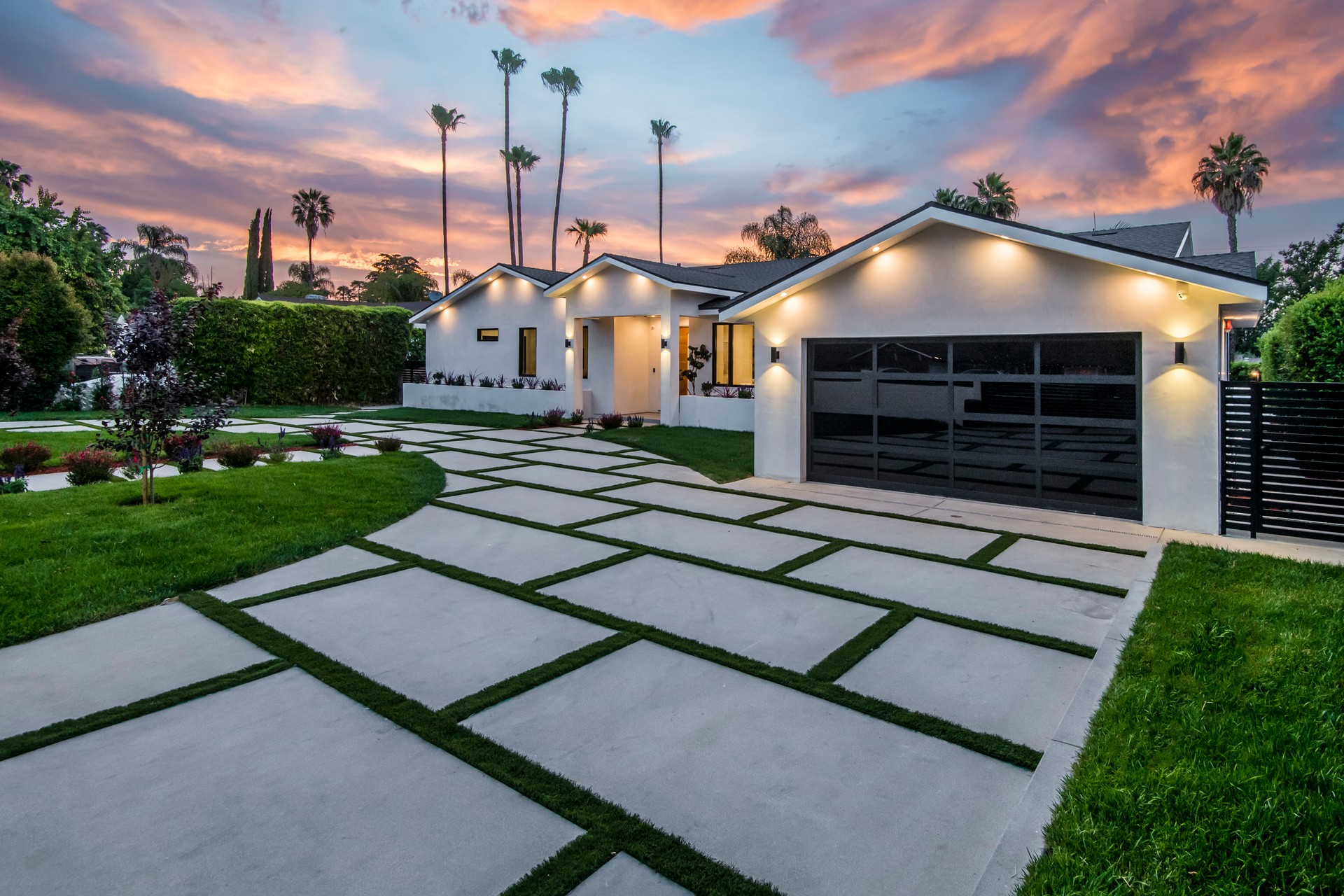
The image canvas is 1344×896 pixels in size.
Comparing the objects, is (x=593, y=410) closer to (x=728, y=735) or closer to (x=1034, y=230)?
(x=1034, y=230)

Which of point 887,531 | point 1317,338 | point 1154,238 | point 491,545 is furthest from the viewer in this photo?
point 1154,238

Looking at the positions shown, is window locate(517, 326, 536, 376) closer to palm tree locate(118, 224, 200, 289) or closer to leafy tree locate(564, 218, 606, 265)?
leafy tree locate(564, 218, 606, 265)

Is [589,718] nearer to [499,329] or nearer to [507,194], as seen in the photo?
[499,329]

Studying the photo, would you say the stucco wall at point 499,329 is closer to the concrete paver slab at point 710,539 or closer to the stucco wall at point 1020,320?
the stucco wall at point 1020,320

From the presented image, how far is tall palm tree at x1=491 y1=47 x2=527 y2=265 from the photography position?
38875 millimetres

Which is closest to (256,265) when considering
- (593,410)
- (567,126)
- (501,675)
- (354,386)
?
(567,126)

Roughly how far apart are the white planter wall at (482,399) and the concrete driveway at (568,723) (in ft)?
43.2

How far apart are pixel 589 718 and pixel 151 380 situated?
6.16 metres

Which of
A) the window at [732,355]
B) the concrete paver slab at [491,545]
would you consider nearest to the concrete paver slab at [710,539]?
the concrete paver slab at [491,545]

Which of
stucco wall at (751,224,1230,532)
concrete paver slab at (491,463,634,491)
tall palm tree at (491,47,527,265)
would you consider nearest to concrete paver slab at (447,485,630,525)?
concrete paver slab at (491,463,634,491)

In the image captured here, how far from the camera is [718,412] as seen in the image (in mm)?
16078

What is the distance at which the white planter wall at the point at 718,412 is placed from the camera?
15.6m

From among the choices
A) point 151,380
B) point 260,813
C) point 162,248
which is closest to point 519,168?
point 162,248

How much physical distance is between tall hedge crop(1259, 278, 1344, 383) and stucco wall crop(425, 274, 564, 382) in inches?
612
